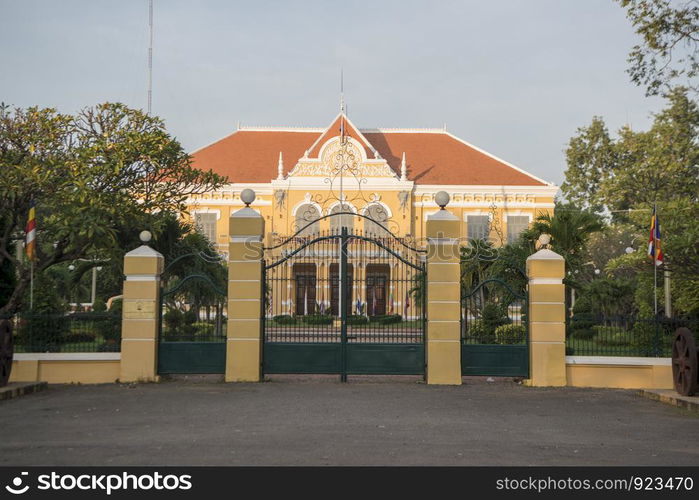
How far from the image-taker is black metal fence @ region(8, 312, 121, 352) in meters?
12.8

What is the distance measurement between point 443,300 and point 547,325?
1792mm

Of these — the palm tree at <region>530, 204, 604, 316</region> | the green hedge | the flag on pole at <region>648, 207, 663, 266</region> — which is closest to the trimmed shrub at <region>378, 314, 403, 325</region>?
the green hedge

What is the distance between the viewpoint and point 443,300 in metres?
13.0

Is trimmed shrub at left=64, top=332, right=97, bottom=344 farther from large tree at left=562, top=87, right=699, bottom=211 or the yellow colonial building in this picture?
the yellow colonial building

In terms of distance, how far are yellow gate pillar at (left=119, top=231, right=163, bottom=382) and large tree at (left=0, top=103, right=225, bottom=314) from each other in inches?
118

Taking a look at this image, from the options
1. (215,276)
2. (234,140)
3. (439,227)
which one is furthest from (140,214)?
(234,140)

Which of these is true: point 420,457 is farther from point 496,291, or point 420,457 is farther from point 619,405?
point 496,291

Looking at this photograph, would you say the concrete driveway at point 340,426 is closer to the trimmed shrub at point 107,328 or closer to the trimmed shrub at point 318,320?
the trimmed shrub at point 318,320

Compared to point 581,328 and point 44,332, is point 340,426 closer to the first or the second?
point 44,332

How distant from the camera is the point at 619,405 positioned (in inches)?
433

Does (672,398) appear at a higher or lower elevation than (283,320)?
lower

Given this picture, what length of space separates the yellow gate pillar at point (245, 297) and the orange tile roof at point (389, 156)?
28.2 metres

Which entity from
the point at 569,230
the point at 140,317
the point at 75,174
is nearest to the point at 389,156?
the point at 569,230

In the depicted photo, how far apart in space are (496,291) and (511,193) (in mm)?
22900
